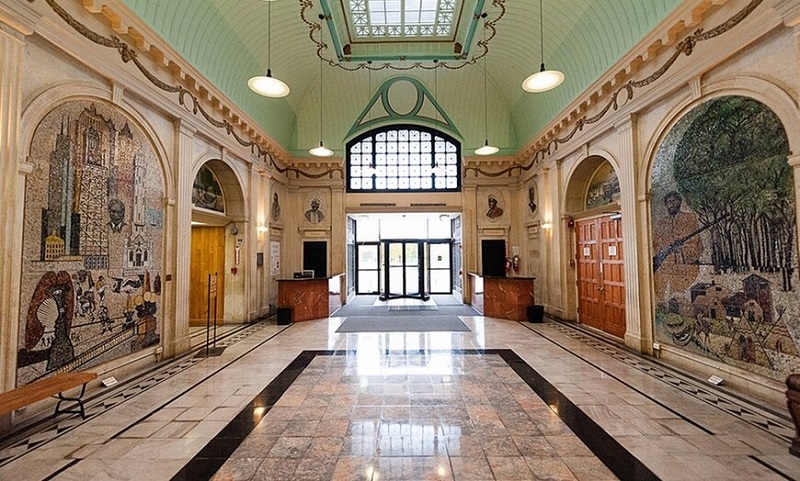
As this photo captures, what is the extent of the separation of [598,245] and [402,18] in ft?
19.7

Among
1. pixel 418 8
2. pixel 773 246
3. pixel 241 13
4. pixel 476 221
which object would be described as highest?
pixel 418 8

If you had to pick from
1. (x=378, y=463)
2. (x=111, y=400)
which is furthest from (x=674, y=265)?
(x=111, y=400)

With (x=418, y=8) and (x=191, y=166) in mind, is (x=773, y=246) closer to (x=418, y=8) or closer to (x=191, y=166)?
(x=418, y=8)

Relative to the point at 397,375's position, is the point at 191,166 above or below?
above

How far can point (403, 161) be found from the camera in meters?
10.9

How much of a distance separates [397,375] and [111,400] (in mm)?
2980

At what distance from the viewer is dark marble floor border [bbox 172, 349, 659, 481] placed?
2.33 m

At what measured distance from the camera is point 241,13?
18.9ft

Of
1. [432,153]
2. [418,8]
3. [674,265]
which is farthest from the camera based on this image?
[432,153]

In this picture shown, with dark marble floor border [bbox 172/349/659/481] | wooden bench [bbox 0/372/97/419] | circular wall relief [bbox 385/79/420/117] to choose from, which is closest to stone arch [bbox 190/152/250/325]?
dark marble floor border [bbox 172/349/659/481]

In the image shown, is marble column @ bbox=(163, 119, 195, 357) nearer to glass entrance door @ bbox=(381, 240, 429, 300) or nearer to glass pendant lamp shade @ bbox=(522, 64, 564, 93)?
glass pendant lamp shade @ bbox=(522, 64, 564, 93)

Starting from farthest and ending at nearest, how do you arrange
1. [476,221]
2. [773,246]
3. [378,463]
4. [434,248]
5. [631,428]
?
[434,248]
[476,221]
[773,246]
[631,428]
[378,463]

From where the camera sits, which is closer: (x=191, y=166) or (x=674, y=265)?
(x=674, y=265)

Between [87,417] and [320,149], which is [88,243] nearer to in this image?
[87,417]
